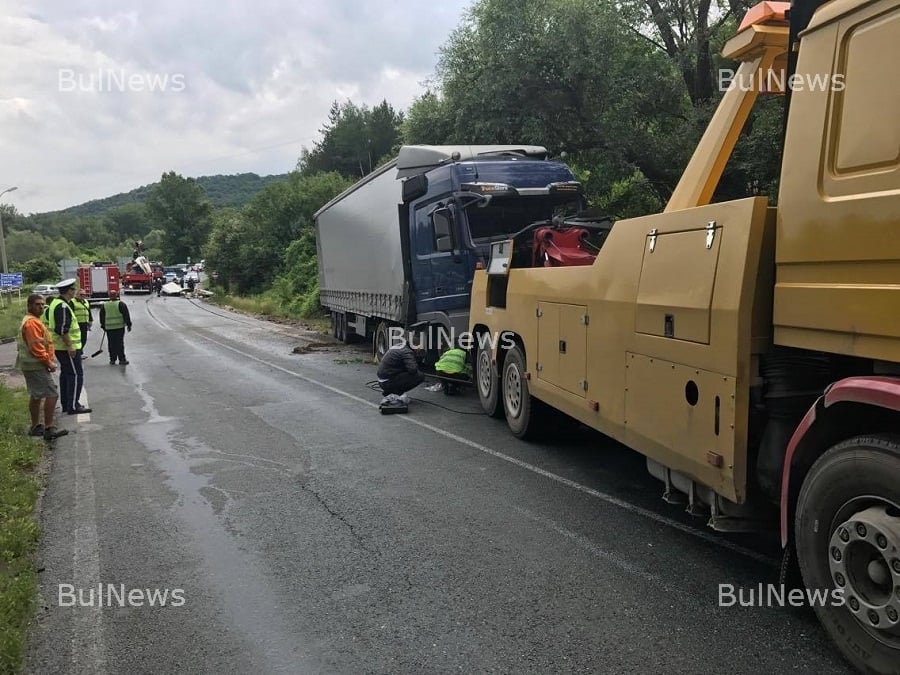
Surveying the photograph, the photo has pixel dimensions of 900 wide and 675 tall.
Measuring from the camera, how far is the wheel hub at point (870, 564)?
107 inches

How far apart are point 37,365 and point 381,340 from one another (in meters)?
7.11

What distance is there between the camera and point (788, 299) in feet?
10.8

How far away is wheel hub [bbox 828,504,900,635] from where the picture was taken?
107 inches

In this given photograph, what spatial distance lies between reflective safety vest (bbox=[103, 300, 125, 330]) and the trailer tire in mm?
Result: 9409

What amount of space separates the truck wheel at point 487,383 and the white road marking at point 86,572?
4.28m

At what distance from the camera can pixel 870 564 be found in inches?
111

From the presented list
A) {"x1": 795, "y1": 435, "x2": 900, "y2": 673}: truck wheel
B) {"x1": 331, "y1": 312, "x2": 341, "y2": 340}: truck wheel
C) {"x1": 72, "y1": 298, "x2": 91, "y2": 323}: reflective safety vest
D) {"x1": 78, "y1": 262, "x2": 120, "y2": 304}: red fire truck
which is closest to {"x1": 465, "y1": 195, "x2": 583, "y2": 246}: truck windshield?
{"x1": 795, "y1": 435, "x2": 900, "y2": 673}: truck wheel

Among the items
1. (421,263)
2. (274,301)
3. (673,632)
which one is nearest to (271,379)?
(421,263)

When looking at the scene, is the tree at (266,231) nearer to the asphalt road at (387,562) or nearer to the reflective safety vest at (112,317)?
the reflective safety vest at (112,317)

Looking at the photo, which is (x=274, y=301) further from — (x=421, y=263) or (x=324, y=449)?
(x=324, y=449)

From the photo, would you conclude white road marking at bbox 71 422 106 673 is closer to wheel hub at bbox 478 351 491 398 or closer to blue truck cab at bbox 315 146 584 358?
wheel hub at bbox 478 351 491 398

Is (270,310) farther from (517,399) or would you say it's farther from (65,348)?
(517,399)

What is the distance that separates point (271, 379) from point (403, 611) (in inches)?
354

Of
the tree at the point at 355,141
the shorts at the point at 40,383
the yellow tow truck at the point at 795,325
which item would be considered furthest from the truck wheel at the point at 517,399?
the tree at the point at 355,141
